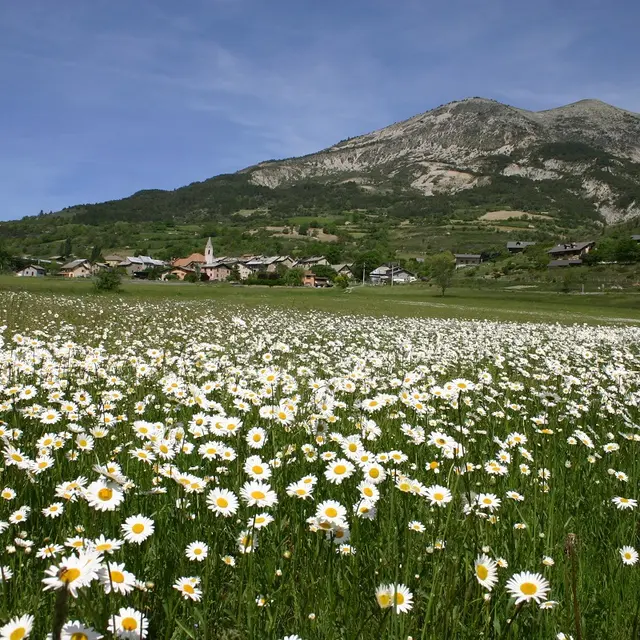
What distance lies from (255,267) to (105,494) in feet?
579

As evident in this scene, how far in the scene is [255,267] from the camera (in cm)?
17588

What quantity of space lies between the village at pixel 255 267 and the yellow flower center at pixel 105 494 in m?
132

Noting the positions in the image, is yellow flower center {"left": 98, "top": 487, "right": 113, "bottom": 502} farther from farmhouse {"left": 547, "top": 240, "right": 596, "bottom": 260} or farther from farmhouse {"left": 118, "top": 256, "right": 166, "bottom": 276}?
farmhouse {"left": 118, "top": 256, "right": 166, "bottom": 276}

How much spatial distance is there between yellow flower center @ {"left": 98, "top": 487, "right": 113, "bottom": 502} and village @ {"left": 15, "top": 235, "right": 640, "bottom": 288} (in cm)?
13170

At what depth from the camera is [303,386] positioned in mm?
6281

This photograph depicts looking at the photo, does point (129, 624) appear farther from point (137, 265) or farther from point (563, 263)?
point (137, 265)

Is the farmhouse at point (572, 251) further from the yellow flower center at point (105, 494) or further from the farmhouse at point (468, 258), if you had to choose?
the yellow flower center at point (105, 494)

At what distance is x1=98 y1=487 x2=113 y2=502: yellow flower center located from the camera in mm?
1984

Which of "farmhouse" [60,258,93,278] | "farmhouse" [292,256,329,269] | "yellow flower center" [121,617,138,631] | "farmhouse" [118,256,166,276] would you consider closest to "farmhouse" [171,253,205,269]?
"farmhouse" [118,256,166,276]

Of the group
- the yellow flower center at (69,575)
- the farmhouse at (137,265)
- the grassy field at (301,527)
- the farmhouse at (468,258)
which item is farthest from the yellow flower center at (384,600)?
the farmhouse at (137,265)

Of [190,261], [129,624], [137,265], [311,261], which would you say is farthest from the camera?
[190,261]

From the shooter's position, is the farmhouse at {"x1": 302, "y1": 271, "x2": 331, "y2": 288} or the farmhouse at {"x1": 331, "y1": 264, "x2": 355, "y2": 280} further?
the farmhouse at {"x1": 331, "y1": 264, "x2": 355, "y2": 280}

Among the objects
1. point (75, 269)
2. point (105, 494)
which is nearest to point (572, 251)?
point (75, 269)

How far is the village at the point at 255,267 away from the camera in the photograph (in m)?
148
